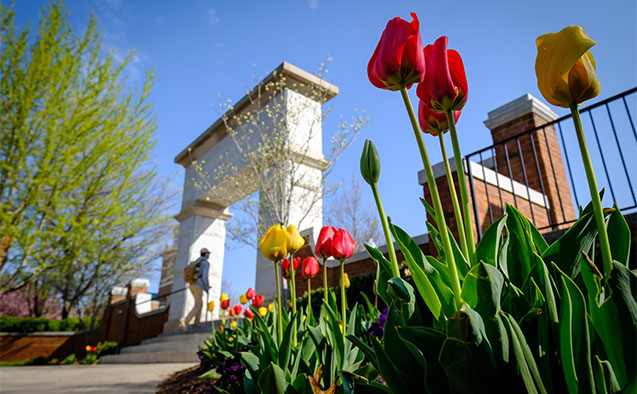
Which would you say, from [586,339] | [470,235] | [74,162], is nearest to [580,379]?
[586,339]

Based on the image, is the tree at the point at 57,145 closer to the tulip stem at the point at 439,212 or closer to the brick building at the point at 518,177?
the brick building at the point at 518,177

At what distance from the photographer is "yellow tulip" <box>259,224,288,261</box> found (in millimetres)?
1787

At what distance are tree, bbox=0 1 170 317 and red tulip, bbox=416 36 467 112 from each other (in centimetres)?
733

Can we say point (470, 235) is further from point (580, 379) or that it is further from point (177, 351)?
point (177, 351)

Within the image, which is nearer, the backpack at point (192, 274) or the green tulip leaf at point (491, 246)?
the green tulip leaf at point (491, 246)

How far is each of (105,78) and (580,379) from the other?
30.4ft

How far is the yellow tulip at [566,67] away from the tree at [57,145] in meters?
7.53

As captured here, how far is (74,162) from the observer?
7340 mm

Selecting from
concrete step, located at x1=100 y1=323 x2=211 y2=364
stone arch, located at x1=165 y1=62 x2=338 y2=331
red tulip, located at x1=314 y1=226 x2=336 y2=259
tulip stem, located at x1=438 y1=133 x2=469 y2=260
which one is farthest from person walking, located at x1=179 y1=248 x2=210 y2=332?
tulip stem, located at x1=438 y1=133 x2=469 y2=260

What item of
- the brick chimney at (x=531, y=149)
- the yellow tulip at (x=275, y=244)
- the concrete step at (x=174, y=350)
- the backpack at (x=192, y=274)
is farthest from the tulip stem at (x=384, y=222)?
the backpack at (x=192, y=274)

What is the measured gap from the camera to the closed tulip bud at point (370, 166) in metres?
0.96

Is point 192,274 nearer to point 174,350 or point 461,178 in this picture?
point 174,350

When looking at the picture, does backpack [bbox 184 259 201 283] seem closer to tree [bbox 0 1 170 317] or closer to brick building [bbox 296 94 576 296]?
tree [bbox 0 1 170 317]

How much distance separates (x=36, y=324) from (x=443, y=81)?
17891mm
